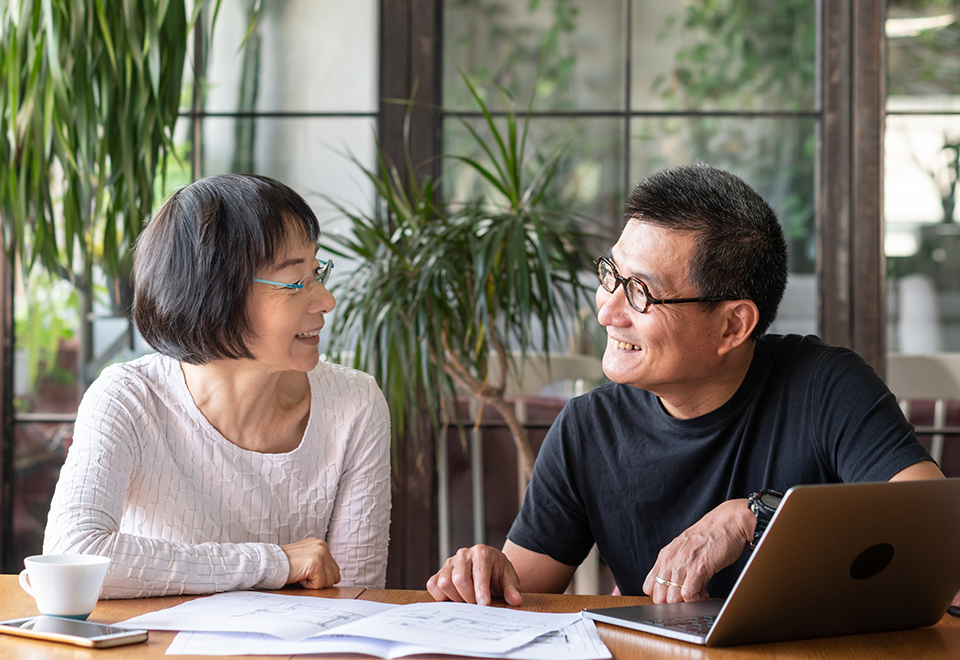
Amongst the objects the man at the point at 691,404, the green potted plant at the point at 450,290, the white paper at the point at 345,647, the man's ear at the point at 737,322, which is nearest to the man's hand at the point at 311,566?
the white paper at the point at 345,647

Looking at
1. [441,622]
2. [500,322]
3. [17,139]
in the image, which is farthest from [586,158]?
[441,622]

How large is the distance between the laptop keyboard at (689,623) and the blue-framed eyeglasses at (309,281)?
79 cm

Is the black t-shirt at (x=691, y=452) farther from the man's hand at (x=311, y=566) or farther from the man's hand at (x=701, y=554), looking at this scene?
the man's hand at (x=311, y=566)

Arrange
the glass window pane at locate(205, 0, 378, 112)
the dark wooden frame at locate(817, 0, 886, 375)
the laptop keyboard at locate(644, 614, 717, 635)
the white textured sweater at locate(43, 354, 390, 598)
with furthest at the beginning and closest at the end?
the glass window pane at locate(205, 0, 378, 112), the dark wooden frame at locate(817, 0, 886, 375), the white textured sweater at locate(43, 354, 390, 598), the laptop keyboard at locate(644, 614, 717, 635)

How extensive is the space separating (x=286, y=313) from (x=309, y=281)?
7cm

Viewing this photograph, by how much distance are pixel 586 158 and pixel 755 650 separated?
2.07 m

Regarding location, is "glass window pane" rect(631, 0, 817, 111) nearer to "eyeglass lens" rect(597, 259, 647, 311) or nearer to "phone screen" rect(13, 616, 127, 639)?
"eyeglass lens" rect(597, 259, 647, 311)

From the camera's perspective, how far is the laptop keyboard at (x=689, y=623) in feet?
3.24

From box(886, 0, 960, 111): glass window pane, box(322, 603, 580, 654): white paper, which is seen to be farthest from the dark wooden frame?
box(322, 603, 580, 654): white paper

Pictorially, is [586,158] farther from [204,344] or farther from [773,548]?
[773,548]

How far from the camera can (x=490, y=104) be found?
9.25ft

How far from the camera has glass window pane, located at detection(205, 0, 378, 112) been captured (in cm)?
286

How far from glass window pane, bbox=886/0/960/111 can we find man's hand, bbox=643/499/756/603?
6.69 ft

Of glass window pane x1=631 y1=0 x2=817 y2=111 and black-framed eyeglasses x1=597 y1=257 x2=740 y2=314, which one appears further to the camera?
glass window pane x1=631 y1=0 x2=817 y2=111
